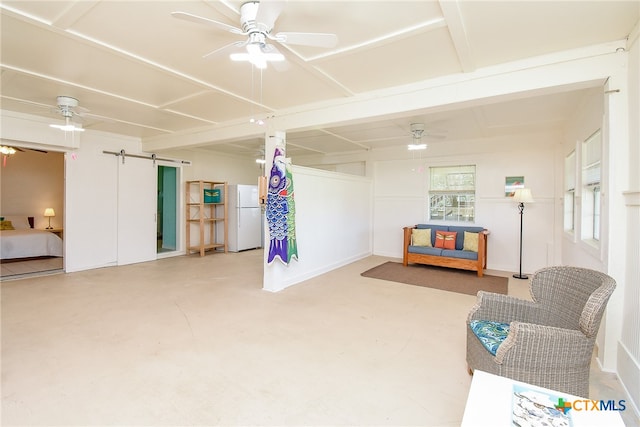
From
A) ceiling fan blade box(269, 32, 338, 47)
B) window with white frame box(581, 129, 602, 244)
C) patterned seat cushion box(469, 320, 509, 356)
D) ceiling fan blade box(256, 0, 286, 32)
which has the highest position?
ceiling fan blade box(256, 0, 286, 32)

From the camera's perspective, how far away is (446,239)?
5965 mm

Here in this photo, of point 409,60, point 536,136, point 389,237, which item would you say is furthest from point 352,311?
point 536,136

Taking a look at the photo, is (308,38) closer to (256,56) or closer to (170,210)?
(256,56)

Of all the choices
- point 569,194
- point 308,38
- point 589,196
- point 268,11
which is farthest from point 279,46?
point 569,194

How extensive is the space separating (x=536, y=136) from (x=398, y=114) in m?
3.75

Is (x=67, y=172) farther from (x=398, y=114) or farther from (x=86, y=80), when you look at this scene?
(x=398, y=114)

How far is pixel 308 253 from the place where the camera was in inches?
203

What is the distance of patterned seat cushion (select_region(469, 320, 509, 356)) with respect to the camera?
197 centimetres

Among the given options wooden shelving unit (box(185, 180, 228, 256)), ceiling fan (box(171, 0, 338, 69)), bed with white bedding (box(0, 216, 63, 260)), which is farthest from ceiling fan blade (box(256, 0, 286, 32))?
bed with white bedding (box(0, 216, 63, 260))

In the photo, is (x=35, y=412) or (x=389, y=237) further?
(x=389, y=237)

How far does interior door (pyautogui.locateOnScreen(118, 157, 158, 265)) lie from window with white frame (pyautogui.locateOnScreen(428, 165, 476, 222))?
6109 mm

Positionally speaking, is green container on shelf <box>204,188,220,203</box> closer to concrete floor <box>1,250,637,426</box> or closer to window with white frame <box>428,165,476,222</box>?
concrete floor <box>1,250,637,426</box>

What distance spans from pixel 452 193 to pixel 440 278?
87.5 inches

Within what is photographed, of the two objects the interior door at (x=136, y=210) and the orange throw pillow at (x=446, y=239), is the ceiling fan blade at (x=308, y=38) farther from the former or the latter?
the interior door at (x=136, y=210)
